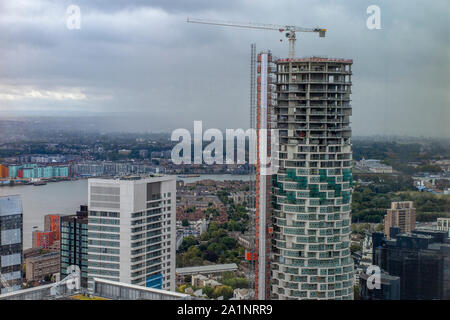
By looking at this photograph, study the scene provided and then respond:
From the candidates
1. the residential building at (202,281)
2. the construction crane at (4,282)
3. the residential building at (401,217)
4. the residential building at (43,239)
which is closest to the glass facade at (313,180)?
the residential building at (202,281)

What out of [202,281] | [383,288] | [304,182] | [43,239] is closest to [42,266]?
[43,239]

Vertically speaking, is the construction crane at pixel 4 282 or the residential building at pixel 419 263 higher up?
the residential building at pixel 419 263

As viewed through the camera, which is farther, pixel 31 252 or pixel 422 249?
pixel 31 252

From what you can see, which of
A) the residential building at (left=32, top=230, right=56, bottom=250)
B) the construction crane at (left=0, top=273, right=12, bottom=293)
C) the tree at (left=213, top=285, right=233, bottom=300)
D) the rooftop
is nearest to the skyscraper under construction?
the tree at (left=213, top=285, right=233, bottom=300)

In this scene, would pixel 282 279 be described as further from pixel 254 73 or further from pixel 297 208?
pixel 254 73

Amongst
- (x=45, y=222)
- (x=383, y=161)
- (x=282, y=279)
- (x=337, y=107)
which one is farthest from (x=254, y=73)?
(x=45, y=222)

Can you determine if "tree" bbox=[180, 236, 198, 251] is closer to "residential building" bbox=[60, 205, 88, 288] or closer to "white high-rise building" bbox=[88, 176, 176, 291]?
"residential building" bbox=[60, 205, 88, 288]

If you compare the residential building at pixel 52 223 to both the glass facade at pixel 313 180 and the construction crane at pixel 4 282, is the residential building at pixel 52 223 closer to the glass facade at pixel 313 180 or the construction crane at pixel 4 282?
the construction crane at pixel 4 282
